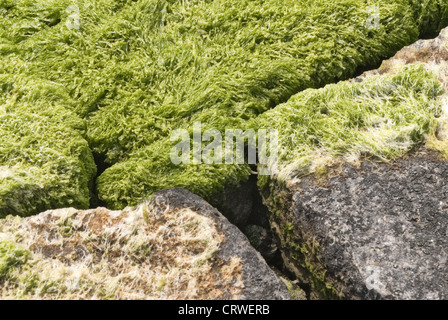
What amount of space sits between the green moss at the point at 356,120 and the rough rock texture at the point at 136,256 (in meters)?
0.51

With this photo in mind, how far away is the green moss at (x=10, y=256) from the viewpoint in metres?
2.54

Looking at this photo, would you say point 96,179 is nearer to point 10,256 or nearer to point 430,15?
point 10,256

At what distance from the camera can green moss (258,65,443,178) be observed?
281 cm

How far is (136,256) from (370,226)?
42.1 inches

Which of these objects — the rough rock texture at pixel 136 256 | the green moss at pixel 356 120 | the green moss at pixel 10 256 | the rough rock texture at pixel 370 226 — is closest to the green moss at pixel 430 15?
the green moss at pixel 356 120

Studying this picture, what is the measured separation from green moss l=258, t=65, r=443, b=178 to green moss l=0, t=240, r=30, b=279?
1.28 meters

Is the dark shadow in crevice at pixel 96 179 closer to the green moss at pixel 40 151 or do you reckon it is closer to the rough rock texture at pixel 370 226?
the green moss at pixel 40 151

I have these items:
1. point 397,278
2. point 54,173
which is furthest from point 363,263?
point 54,173

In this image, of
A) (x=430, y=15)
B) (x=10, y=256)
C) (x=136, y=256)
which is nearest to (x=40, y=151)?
(x=10, y=256)

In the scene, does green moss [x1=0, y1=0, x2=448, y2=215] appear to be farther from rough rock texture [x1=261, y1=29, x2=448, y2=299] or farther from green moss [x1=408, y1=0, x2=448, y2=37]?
rough rock texture [x1=261, y1=29, x2=448, y2=299]

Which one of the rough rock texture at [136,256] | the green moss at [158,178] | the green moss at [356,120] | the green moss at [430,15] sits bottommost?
the rough rock texture at [136,256]

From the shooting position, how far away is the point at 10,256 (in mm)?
2559

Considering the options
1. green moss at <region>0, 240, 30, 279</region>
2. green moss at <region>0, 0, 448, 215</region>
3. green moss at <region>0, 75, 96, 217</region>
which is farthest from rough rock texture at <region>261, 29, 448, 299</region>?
green moss at <region>0, 240, 30, 279</region>

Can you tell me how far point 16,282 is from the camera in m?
2.51
